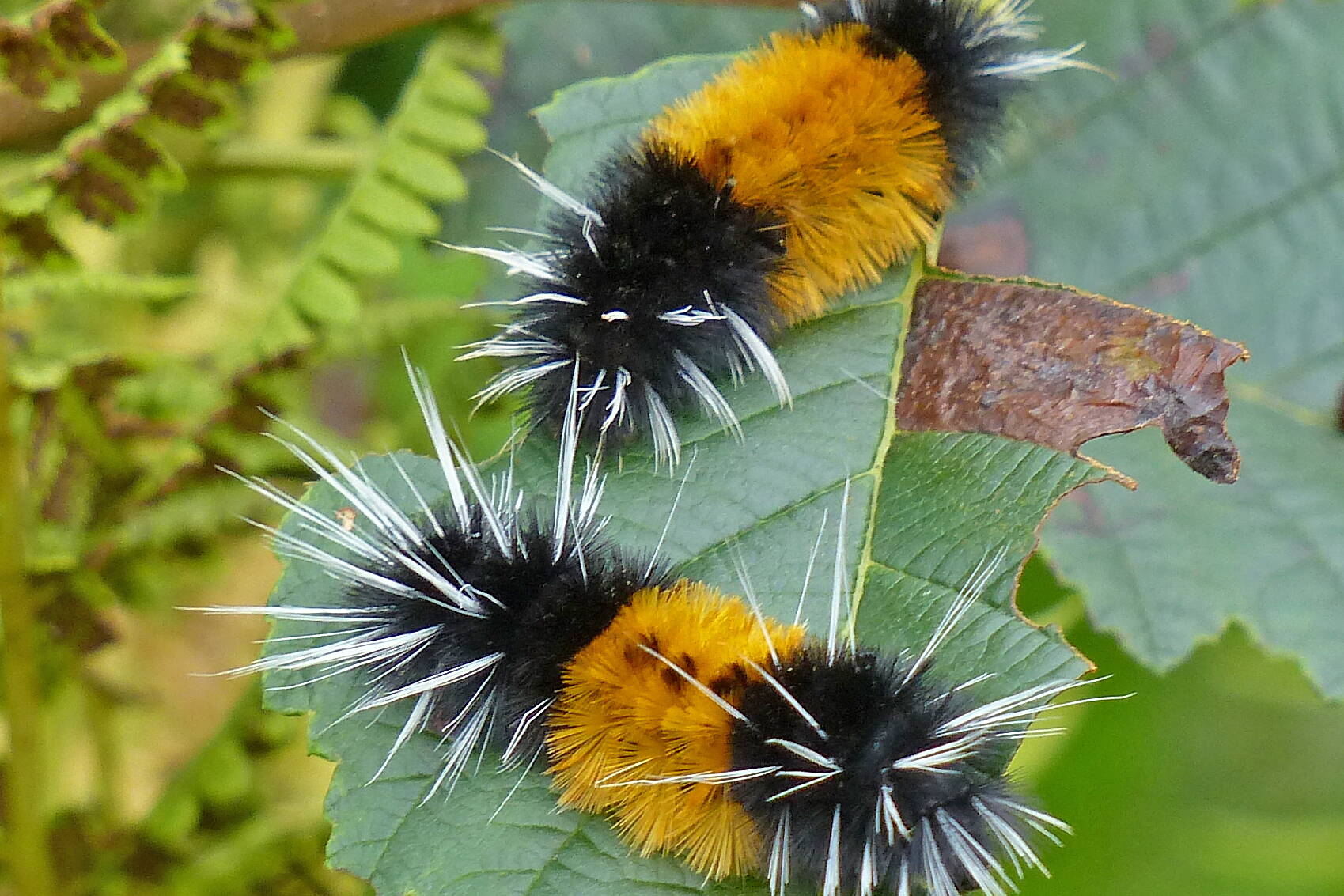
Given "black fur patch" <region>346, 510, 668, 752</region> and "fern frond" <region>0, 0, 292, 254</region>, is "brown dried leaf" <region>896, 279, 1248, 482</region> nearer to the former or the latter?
"black fur patch" <region>346, 510, 668, 752</region>

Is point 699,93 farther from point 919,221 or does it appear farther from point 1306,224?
point 1306,224

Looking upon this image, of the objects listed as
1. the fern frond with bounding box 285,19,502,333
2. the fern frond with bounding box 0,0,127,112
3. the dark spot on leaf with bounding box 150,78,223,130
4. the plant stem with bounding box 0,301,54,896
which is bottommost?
the plant stem with bounding box 0,301,54,896

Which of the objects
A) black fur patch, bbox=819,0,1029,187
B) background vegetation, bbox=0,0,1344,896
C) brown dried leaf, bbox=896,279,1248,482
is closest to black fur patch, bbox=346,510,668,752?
brown dried leaf, bbox=896,279,1248,482

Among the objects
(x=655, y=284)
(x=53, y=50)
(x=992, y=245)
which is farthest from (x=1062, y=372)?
(x=53, y=50)

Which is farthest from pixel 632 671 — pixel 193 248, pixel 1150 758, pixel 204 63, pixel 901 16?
pixel 193 248

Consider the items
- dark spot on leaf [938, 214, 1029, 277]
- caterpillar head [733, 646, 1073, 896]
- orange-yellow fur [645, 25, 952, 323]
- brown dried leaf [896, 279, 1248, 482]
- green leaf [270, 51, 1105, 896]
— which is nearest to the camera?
caterpillar head [733, 646, 1073, 896]

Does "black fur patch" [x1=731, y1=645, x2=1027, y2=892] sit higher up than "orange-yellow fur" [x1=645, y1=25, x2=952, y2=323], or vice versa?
"orange-yellow fur" [x1=645, y1=25, x2=952, y2=323]

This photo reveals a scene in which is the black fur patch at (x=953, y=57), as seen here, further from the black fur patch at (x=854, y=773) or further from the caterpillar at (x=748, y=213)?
the black fur patch at (x=854, y=773)

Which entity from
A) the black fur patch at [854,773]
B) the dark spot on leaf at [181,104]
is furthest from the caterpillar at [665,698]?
the dark spot on leaf at [181,104]

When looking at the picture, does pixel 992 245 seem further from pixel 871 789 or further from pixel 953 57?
pixel 871 789
